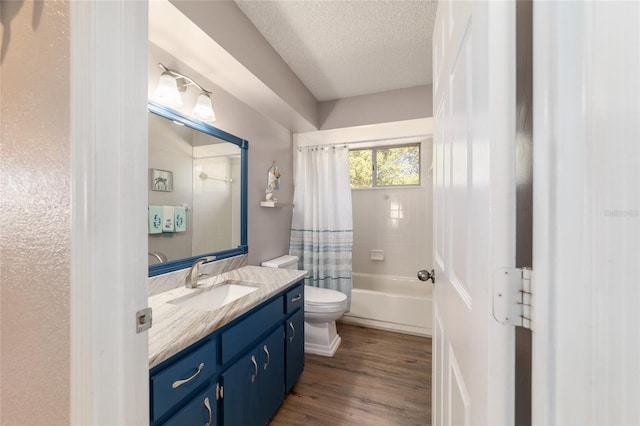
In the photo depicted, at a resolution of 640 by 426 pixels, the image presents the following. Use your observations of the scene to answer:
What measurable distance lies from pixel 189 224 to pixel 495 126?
166 cm

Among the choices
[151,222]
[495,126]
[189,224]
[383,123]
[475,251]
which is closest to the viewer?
[495,126]

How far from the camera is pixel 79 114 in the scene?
1.82ft

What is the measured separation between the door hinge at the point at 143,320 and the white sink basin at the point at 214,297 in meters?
0.76

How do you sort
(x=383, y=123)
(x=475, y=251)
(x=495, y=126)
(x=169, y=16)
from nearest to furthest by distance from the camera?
(x=495, y=126) < (x=475, y=251) < (x=169, y=16) < (x=383, y=123)

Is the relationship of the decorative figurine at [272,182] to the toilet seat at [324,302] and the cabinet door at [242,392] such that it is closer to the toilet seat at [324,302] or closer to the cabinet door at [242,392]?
the toilet seat at [324,302]

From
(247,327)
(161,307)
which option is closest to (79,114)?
(161,307)

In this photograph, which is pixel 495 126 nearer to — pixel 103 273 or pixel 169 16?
pixel 103 273

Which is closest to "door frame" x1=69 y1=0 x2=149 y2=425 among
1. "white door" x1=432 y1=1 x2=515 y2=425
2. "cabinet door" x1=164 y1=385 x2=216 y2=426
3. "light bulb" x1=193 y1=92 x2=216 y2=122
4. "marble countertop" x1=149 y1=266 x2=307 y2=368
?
"marble countertop" x1=149 y1=266 x2=307 y2=368

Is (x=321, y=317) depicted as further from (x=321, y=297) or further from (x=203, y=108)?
(x=203, y=108)

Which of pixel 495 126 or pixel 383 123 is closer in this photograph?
pixel 495 126

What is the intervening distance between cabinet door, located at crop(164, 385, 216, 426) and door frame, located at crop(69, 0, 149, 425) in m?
0.37

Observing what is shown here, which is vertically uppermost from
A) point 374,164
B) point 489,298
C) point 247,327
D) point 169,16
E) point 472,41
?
point 169,16

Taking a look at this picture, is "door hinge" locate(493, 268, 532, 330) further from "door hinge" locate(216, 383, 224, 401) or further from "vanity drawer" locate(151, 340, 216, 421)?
"door hinge" locate(216, 383, 224, 401)

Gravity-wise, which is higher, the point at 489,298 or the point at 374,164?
the point at 374,164
